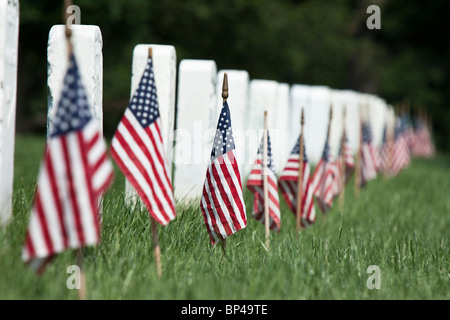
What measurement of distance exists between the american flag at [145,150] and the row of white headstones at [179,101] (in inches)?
34.9

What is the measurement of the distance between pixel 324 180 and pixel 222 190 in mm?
3516

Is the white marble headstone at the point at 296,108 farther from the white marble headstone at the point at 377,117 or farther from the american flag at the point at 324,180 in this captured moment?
the white marble headstone at the point at 377,117

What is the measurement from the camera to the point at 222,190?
6086 millimetres

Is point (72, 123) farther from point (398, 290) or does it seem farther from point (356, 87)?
point (356, 87)

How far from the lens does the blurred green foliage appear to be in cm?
2284

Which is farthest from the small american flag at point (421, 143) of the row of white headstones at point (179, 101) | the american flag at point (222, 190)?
the american flag at point (222, 190)

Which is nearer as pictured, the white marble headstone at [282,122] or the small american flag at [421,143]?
the white marble headstone at [282,122]

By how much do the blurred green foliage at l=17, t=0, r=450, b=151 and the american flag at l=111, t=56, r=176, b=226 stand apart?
52.0 ft

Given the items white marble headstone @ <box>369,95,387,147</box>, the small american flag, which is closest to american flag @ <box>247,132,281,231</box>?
white marble headstone @ <box>369,95,387,147</box>

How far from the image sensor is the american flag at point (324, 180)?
367 inches

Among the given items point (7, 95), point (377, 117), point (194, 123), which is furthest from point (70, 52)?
point (377, 117)

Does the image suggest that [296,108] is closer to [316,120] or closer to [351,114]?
[316,120]

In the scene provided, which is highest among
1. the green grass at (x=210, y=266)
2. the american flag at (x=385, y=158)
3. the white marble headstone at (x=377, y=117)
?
the white marble headstone at (x=377, y=117)
